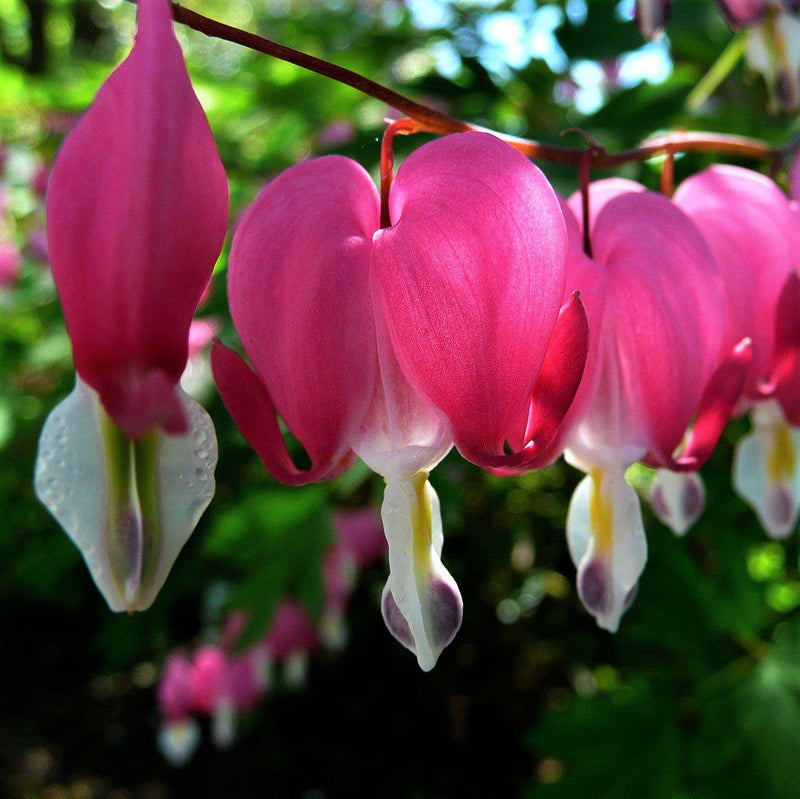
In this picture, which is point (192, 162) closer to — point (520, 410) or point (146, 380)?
point (146, 380)

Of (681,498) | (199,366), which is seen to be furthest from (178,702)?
(681,498)

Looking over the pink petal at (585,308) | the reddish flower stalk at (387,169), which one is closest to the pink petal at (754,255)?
the pink petal at (585,308)

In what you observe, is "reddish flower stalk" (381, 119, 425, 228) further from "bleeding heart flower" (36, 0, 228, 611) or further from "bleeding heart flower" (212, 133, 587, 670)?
"bleeding heart flower" (36, 0, 228, 611)

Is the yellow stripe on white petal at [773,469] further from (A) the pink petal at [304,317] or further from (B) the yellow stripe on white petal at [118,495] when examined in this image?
(B) the yellow stripe on white petal at [118,495]

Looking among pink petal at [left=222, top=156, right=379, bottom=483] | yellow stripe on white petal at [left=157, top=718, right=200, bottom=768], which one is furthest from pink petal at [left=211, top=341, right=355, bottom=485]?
yellow stripe on white petal at [left=157, top=718, right=200, bottom=768]

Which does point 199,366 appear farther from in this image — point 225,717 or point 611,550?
point 225,717

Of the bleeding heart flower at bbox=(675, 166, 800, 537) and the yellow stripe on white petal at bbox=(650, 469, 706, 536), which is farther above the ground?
the bleeding heart flower at bbox=(675, 166, 800, 537)
